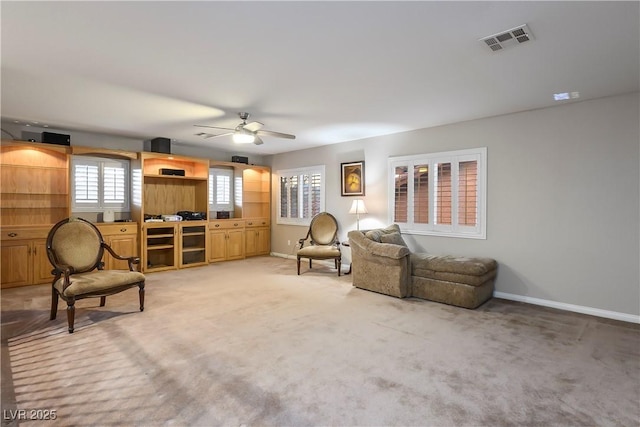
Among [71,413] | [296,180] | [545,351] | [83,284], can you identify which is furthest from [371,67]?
[296,180]

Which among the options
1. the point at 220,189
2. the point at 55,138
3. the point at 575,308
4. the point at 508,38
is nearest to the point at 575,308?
the point at 575,308

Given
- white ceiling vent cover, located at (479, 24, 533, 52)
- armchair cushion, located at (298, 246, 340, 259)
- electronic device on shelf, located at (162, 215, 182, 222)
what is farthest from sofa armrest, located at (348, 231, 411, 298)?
electronic device on shelf, located at (162, 215, 182, 222)

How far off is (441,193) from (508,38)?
283cm

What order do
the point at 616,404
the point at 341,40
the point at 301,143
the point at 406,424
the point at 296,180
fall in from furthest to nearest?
the point at 296,180 → the point at 301,143 → the point at 341,40 → the point at 616,404 → the point at 406,424

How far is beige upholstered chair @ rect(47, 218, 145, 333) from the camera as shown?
133 inches

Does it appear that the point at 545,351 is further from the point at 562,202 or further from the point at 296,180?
the point at 296,180

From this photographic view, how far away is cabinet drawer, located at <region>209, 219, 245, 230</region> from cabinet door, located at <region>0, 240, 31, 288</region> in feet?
9.57

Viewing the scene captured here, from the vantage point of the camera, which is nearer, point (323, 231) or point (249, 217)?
point (323, 231)

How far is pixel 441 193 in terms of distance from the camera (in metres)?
5.05

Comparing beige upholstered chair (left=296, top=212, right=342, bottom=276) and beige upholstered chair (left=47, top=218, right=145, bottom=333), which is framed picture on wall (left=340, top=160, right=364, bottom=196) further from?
beige upholstered chair (left=47, top=218, right=145, bottom=333)

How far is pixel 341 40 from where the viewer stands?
8.15 ft

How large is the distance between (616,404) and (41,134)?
7680 millimetres

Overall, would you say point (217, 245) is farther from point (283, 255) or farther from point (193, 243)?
point (283, 255)

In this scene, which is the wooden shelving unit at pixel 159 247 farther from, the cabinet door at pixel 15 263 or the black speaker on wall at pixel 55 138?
the black speaker on wall at pixel 55 138
